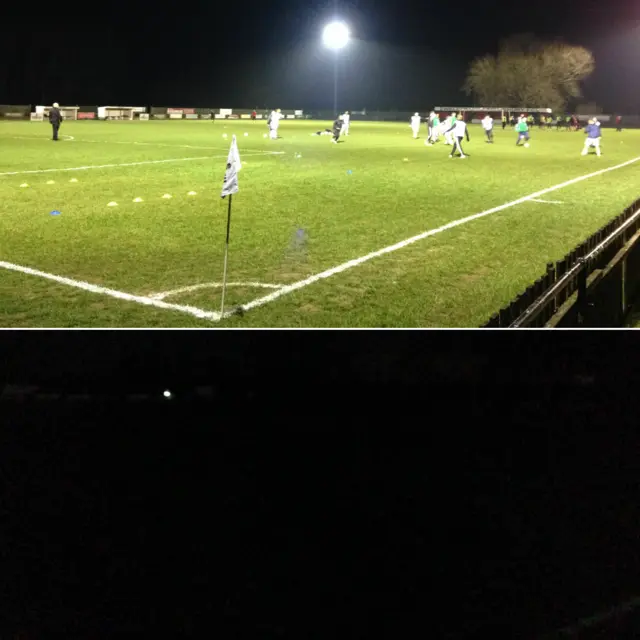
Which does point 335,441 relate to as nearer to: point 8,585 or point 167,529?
point 167,529

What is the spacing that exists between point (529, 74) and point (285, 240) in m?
73.6

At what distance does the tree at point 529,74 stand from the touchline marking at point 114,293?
74900mm

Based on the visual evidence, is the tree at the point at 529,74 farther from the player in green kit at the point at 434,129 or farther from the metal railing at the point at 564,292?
the metal railing at the point at 564,292

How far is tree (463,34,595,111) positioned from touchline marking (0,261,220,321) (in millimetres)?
74900

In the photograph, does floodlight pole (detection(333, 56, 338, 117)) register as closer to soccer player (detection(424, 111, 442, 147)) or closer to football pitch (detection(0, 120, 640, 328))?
soccer player (detection(424, 111, 442, 147))

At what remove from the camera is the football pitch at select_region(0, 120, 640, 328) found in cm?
645

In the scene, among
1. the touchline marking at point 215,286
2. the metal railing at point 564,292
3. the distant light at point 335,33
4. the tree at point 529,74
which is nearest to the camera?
the metal railing at point 564,292

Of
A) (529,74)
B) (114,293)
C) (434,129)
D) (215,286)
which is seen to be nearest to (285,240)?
(215,286)

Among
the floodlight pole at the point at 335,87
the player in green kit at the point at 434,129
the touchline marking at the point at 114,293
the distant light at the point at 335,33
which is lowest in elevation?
the touchline marking at the point at 114,293

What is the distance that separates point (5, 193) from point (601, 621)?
12.9 m

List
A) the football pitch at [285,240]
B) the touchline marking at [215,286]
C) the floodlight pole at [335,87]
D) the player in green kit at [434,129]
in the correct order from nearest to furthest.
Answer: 1. the football pitch at [285,240]
2. the touchline marking at [215,286]
3. the player in green kit at [434,129]
4. the floodlight pole at [335,87]

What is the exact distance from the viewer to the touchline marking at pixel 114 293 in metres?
6.27

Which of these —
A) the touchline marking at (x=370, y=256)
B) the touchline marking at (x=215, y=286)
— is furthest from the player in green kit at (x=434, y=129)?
Answer: the touchline marking at (x=215, y=286)

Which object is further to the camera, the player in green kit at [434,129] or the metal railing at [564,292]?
the player in green kit at [434,129]
